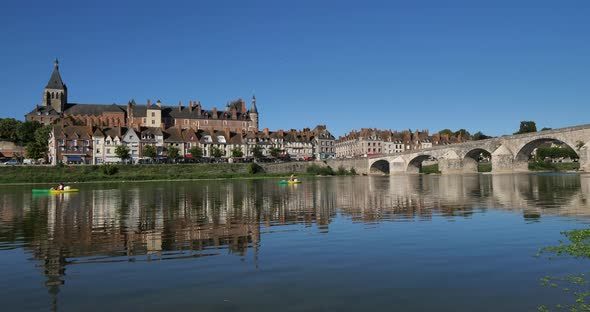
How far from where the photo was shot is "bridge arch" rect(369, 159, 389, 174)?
97.5 meters

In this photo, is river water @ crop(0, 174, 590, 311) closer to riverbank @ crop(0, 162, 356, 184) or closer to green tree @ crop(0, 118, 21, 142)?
riverbank @ crop(0, 162, 356, 184)

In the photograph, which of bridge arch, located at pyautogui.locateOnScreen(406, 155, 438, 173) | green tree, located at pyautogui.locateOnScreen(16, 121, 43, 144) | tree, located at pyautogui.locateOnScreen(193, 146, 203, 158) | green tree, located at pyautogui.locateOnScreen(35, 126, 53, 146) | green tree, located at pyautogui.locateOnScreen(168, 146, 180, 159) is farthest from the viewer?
green tree, located at pyautogui.locateOnScreen(16, 121, 43, 144)

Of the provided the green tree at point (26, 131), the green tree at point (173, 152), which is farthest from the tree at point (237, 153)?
the green tree at point (26, 131)

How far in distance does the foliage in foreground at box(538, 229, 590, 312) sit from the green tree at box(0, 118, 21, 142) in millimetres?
123835

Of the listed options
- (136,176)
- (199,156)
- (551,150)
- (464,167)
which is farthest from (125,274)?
(551,150)

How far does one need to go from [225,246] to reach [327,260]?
3303 millimetres

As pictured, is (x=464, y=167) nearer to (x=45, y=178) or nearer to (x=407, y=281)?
(x=45, y=178)

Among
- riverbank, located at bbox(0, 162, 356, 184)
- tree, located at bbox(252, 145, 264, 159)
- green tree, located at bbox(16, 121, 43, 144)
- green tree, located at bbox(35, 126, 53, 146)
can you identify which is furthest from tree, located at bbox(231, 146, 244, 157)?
green tree, located at bbox(16, 121, 43, 144)

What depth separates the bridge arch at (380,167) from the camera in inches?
3839

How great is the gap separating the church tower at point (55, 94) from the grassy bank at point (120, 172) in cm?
5240

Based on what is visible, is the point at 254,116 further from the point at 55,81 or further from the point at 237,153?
the point at 55,81

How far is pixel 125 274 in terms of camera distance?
972cm

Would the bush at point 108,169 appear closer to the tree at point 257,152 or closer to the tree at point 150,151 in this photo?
the tree at point 150,151

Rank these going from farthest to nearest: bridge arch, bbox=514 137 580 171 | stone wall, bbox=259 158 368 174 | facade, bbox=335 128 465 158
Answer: facade, bbox=335 128 465 158, stone wall, bbox=259 158 368 174, bridge arch, bbox=514 137 580 171
